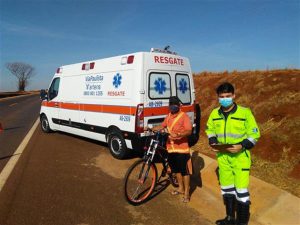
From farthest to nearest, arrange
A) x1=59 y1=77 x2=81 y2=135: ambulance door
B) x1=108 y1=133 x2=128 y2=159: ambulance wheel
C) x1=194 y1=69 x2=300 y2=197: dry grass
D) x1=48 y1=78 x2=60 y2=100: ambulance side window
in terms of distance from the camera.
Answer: x1=48 y1=78 x2=60 y2=100: ambulance side window → x1=59 y1=77 x2=81 y2=135: ambulance door → x1=108 y1=133 x2=128 y2=159: ambulance wheel → x1=194 y1=69 x2=300 y2=197: dry grass

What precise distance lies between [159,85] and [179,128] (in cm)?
263

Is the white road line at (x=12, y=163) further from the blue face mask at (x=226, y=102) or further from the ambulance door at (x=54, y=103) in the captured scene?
the blue face mask at (x=226, y=102)

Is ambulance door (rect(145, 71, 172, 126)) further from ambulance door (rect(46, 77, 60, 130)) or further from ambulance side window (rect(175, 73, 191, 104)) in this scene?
ambulance door (rect(46, 77, 60, 130))

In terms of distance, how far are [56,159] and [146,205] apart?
3717 millimetres

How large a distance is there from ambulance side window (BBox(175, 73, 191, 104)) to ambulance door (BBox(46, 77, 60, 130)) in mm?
4690

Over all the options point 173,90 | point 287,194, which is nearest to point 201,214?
point 287,194

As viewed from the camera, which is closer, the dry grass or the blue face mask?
the blue face mask

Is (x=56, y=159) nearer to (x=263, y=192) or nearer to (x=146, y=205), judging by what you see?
(x=146, y=205)

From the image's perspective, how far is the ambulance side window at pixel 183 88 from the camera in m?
8.27

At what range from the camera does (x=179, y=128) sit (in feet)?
17.5

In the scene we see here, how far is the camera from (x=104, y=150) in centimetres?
924

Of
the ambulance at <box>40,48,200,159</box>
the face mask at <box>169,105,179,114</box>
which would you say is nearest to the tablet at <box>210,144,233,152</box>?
the face mask at <box>169,105,179,114</box>

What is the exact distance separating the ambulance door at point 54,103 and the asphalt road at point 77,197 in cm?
297

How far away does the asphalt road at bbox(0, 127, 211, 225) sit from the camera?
4633 millimetres
